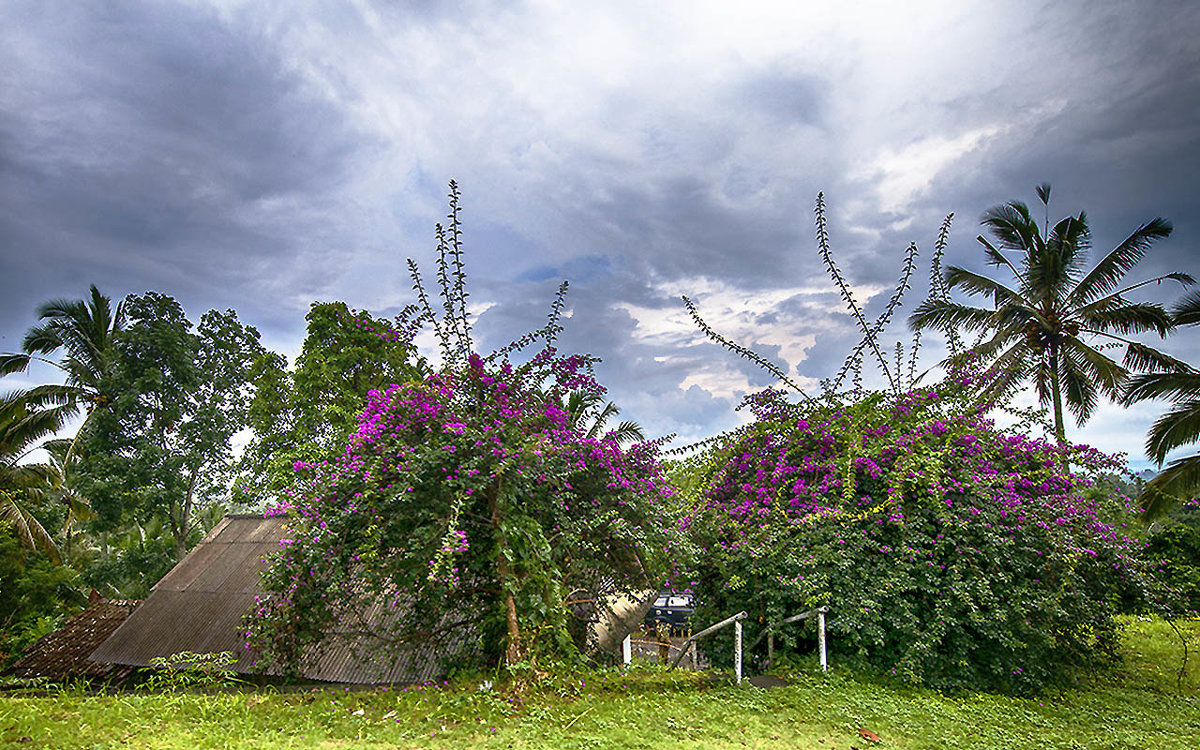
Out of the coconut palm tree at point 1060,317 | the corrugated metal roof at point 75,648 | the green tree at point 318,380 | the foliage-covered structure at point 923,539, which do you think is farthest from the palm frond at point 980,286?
the corrugated metal roof at point 75,648

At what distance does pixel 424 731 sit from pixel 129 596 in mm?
24273

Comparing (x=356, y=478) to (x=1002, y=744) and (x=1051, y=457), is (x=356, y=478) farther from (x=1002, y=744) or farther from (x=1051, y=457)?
(x=1051, y=457)

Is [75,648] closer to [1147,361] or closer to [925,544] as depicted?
[925,544]

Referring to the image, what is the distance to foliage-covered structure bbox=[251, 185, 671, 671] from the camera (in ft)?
19.9

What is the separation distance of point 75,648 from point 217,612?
191 inches

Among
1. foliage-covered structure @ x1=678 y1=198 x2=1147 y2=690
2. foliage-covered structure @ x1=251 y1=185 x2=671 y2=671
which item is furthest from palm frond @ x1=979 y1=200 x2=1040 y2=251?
foliage-covered structure @ x1=251 y1=185 x2=671 y2=671

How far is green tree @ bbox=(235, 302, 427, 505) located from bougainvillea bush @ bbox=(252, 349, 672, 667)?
411 inches

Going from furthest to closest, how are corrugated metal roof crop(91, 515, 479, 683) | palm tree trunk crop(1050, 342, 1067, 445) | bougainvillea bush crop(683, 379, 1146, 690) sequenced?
palm tree trunk crop(1050, 342, 1067, 445)
corrugated metal roof crop(91, 515, 479, 683)
bougainvillea bush crop(683, 379, 1146, 690)

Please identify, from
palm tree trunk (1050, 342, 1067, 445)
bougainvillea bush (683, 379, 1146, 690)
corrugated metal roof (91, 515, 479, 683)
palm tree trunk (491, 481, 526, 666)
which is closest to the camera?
palm tree trunk (491, 481, 526, 666)

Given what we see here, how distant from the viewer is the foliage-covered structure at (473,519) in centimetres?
606

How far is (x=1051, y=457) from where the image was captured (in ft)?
28.6

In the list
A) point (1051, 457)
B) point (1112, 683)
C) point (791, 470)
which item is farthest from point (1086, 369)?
point (791, 470)

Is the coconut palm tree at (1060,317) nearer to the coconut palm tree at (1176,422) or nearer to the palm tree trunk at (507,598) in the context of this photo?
the coconut palm tree at (1176,422)

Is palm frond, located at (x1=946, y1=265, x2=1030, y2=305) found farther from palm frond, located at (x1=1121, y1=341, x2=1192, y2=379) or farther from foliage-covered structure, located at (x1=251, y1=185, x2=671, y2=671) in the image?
foliage-covered structure, located at (x1=251, y1=185, x2=671, y2=671)
